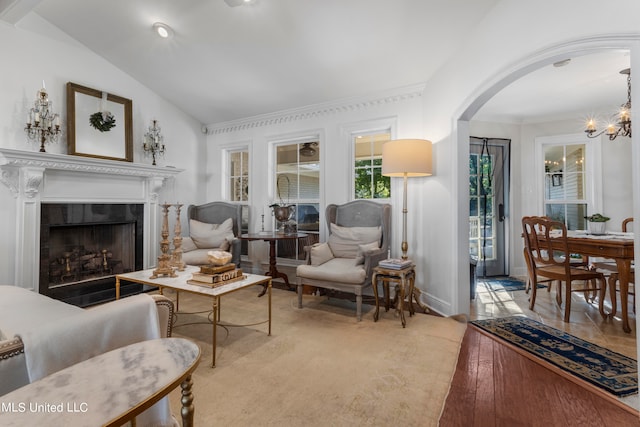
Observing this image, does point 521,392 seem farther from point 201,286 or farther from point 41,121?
point 41,121

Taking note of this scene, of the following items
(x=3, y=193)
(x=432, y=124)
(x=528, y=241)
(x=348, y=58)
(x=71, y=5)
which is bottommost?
(x=528, y=241)

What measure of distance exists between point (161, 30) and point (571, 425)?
4.46 meters

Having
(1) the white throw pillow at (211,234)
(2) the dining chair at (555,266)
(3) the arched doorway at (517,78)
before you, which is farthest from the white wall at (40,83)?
(2) the dining chair at (555,266)

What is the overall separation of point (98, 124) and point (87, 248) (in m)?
1.55

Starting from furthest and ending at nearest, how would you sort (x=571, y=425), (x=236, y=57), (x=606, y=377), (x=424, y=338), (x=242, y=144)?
(x=242, y=144) → (x=236, y=57) → (x=424, y=338) → (x=606, y=377) → (x=571, y=425)

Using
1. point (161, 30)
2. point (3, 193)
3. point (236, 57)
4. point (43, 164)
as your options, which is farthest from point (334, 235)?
point (3, 193)

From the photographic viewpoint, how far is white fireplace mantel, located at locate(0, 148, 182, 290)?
312 cm

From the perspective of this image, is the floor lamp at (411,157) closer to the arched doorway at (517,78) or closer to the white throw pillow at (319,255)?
the arched doorway at (517,78)

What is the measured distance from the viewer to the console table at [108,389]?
Answer: 2.51 feet

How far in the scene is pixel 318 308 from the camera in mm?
3223

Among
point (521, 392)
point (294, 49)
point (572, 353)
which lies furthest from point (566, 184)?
point (294, 49)

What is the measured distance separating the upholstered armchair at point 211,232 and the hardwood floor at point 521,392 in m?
2.84

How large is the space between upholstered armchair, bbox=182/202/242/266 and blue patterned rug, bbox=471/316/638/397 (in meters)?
2.90

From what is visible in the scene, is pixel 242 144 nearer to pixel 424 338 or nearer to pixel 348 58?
pixel 348 58
